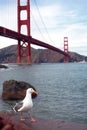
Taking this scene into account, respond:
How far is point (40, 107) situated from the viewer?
7.58 meters

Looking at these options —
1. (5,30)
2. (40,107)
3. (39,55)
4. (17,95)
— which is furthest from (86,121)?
(39,55)

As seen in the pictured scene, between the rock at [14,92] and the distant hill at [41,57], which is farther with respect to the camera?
the distant hill at [41,57]

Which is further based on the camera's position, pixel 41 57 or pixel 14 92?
pixel 41 57

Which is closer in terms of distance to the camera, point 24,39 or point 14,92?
point 14,92

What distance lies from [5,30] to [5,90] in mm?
20228

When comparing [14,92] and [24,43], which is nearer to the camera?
[14,92]

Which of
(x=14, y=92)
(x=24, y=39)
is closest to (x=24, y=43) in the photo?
(x=24, y=39)

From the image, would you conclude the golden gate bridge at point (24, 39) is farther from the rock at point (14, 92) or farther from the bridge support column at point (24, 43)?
the rock at point (14, 92)

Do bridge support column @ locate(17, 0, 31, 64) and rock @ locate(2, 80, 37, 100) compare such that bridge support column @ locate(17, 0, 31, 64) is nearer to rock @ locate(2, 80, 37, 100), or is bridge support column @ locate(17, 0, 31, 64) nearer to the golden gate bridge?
the golden gate bridge

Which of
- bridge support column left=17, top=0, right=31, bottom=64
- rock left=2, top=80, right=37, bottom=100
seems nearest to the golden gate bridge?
bridge support column left=17, top=0, right=31, bottom=64

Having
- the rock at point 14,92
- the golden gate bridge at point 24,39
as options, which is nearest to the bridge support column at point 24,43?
the golden gate bridge at point 24,39

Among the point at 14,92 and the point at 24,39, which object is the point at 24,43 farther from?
the point at 14,92

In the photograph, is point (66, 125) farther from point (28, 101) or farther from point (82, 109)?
point (82, 109)

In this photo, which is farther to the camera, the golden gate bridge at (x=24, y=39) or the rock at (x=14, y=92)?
the golden gate bridge at (x=24, y=39)
